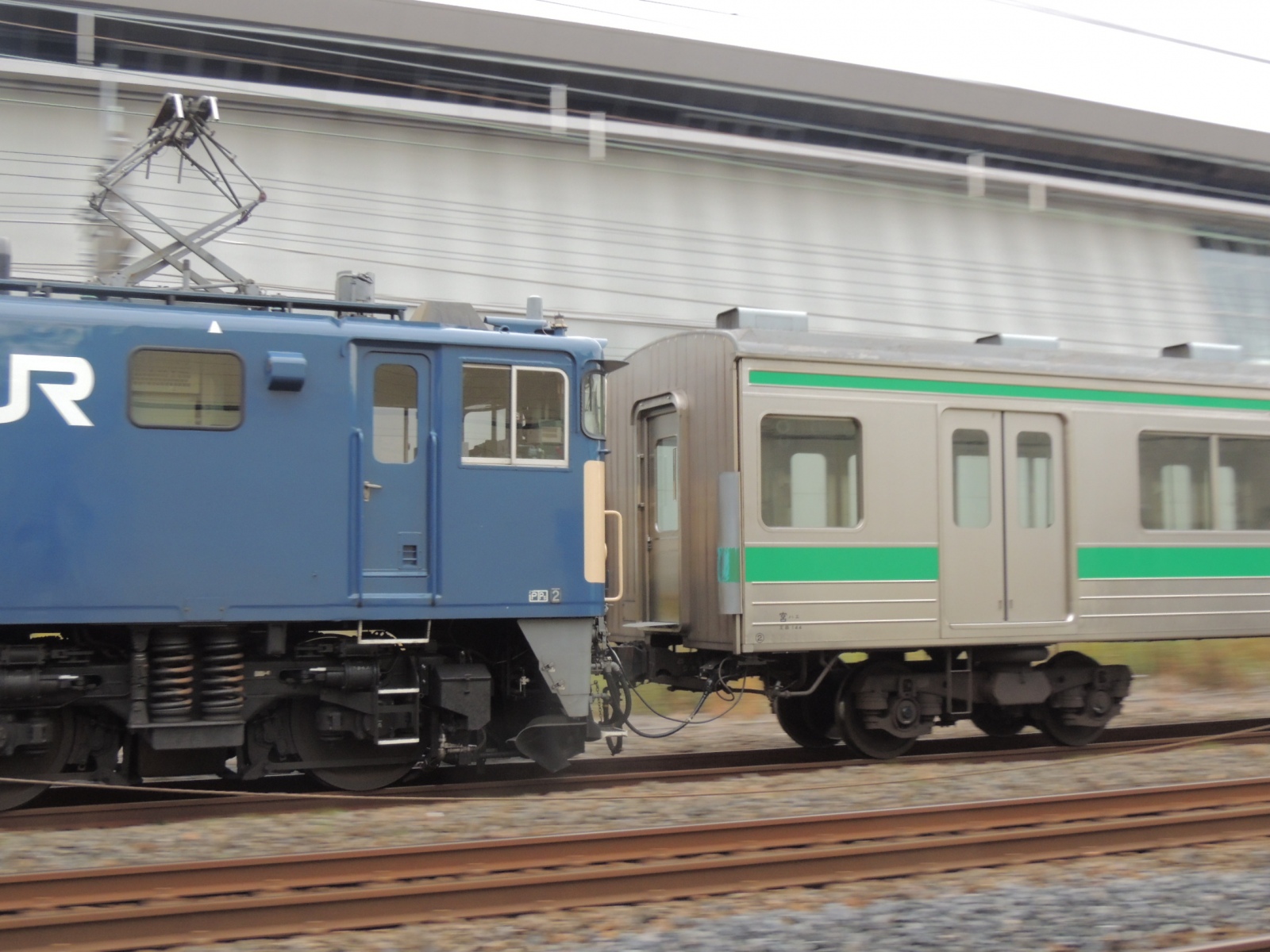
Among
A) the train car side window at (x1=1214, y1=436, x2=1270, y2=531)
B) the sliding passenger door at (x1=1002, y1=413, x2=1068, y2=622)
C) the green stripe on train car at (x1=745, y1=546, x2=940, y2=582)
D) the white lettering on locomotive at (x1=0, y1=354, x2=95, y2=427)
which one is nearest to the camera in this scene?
the white lettering on locomotive at (x1=0, y1=354, x2=95, y2=427)

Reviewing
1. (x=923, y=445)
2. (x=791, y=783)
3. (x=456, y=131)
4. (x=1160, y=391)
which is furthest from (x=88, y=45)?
(x=1160, y=391)

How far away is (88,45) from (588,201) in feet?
17.8

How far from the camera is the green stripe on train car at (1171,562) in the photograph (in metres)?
9.80

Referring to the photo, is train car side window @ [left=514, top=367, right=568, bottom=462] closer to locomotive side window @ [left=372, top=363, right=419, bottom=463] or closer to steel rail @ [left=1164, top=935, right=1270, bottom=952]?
locomotive side window @ [left=372, top=363, right=419, bottom=463]

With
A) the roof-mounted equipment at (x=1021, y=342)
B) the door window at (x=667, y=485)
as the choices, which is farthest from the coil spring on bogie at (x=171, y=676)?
the roof-mounted equipment at (x=1021, y=342)

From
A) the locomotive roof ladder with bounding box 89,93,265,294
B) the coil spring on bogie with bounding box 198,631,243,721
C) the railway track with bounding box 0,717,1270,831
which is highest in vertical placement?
the locomotive roof ladder with bounding box 89,93,265,294

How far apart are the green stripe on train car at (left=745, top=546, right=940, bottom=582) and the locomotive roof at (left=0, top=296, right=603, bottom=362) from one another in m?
1.96

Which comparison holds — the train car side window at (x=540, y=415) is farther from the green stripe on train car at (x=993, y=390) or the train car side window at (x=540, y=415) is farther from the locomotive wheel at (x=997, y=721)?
the locomotive wheel at (x=997, y=721)

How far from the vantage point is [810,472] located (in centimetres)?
896

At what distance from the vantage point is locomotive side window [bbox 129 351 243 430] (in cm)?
707

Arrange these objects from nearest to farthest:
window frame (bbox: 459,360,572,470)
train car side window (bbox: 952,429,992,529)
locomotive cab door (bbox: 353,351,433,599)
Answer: locomotive cab door (bbox: 353,351,433,599)
window frame (bbox: 459,360,572,470)
train car side window (bbox: 952,429,992,529)

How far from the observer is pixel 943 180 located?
53.8ft

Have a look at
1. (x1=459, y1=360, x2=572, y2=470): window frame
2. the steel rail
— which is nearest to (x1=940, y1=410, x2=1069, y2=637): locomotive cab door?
(x1=459, y1=360, x2=572, y2=470): window frame

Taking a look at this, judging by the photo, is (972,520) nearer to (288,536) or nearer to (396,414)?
(396,414)
